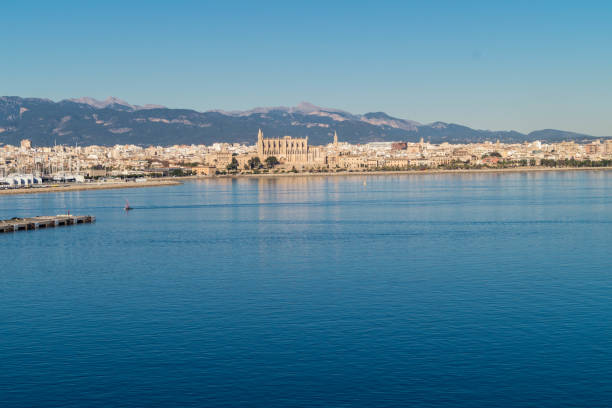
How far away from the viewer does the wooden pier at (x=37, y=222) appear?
43.4m

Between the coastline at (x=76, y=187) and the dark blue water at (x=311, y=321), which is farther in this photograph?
the coastline at (x=76, y=187)

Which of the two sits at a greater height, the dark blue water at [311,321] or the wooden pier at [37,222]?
the wooden pier at [37,222]

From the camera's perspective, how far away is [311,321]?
1798 cm

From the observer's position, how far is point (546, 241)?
108 ft

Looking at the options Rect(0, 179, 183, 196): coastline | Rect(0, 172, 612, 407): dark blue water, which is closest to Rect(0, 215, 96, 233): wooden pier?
Rect(0, 172, 612, 407): dark blue water

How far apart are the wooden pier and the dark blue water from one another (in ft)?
29.5

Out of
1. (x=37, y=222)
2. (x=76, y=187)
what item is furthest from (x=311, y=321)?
(x=76, y=187)

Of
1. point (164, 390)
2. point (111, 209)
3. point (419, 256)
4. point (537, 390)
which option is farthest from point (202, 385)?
point (111, 209)

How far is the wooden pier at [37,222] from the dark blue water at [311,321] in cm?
899

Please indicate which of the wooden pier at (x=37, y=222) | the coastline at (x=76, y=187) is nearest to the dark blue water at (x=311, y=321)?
the wooden pier at (x=37, y=222)

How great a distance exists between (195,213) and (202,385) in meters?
42.7

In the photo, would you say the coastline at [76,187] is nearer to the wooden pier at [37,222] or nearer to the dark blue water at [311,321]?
the wooden pier at [37,222]

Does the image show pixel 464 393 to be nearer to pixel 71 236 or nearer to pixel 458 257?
pixel 458 257

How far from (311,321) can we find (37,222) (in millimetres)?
31961
